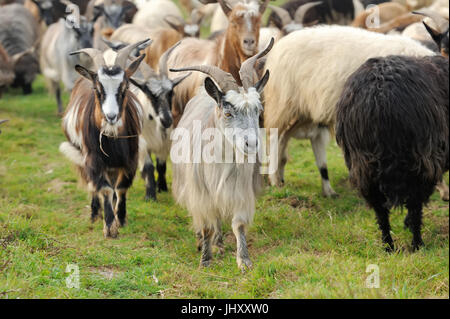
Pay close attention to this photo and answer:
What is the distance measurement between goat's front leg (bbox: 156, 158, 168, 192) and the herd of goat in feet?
0.05

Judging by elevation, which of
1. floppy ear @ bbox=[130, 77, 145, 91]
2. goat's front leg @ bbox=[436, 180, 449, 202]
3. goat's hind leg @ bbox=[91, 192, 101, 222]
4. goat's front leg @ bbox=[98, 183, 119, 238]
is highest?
floppy ear @ bbox=[130, 77, 145, 91]

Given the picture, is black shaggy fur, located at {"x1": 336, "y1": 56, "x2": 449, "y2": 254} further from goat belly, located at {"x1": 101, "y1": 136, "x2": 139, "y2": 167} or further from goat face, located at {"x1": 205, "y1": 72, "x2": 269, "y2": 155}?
goat belly, located at {"x1": 101, "y1": 136, "x2": 139, "y2": 167}

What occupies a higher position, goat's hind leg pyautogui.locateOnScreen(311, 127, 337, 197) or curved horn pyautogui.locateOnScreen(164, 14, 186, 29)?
curved horn pyautogui.locateOnScreen(164, 14, 186, 29)

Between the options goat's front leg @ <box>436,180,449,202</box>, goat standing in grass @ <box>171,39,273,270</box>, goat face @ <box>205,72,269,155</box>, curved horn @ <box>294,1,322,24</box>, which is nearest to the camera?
goat face @ <box>205,72,269,155</box>

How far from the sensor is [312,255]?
17.2ft

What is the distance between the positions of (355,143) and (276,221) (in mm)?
1585

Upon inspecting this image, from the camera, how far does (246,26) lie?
7.12 metres

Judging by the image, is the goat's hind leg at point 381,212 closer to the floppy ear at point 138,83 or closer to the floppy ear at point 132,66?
the floppy ear at point 132,66

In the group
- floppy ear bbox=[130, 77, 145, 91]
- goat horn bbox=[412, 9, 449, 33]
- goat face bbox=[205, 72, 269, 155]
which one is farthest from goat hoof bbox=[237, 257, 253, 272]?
goat horn bbox=[412, 9, 449, 33]

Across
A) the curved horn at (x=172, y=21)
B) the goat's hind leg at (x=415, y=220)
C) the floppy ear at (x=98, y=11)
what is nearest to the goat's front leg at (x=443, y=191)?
the goat's hind leg at (x=415, y=220)

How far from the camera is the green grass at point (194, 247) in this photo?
4598 mm

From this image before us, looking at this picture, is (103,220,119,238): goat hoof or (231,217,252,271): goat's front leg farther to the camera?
(103,220,119,238): goat hoof

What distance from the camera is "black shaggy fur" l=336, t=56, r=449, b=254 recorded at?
514cm
